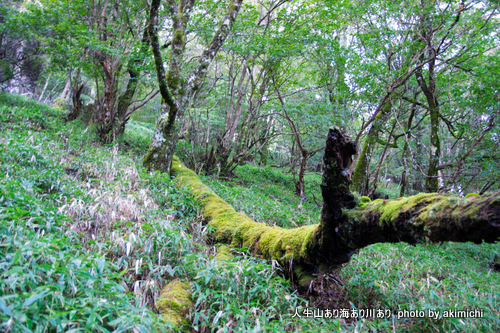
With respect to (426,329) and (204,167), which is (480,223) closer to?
(426,329)

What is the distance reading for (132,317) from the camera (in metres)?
1.44

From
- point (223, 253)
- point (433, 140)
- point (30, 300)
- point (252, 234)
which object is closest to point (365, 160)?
point (433, 140)

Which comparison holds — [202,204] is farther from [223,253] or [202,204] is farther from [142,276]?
[142,276]

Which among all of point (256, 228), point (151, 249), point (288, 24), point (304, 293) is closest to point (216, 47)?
point (288, 24)

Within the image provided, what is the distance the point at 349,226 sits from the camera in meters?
2.25

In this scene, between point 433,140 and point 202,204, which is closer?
point 202,204

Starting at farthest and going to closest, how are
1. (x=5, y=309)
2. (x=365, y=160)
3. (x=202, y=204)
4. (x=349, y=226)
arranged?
(x=365, y=160), (x=202, y=204), (x=349, y=226), (x=5, y=309)

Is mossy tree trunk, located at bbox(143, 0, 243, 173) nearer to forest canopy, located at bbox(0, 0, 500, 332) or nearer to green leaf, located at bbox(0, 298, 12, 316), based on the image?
forest canopy, located at bbox(0, 0, 500, 332)

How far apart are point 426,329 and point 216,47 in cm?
623

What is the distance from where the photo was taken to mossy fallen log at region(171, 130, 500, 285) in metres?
1.53

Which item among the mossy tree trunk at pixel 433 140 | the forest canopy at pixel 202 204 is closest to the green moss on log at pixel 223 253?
the forest canopy at pixel 202 204

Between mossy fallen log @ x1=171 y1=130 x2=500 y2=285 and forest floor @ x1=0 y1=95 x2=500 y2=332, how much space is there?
0.27m

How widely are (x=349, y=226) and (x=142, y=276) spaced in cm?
183

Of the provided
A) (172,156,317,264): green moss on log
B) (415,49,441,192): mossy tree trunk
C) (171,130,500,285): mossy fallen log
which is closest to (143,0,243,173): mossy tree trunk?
(172,156,317,264): green moss on log
